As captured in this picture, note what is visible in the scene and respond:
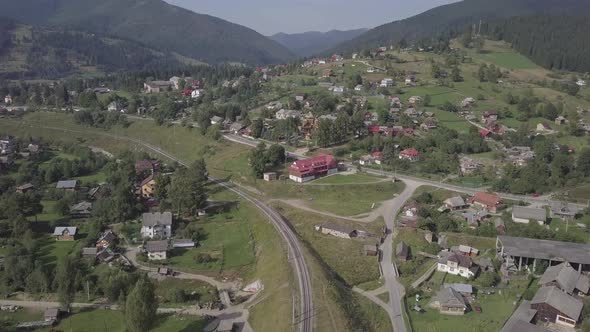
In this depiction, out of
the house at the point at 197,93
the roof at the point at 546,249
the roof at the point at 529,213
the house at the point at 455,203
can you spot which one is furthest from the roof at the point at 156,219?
the house at the point at 197,93

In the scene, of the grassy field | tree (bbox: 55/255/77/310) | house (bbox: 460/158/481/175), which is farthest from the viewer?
house (bbox: 460/158/481/175)

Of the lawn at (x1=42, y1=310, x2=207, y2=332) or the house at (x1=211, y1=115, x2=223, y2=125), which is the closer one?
the lawn at (x1=42, y1=310, x2=207, y2=332)

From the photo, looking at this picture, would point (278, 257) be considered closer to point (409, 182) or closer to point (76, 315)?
point (76, 315)

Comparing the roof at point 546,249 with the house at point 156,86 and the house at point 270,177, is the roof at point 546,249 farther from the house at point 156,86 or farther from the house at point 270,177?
the house at point 156,86

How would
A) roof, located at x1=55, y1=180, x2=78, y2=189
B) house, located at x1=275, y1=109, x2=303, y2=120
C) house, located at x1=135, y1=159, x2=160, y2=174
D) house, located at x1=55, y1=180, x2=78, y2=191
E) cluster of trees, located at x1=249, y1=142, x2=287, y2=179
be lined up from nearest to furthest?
cluster of trees, located at x1=249, y1=142, x2=287, y2=179
house, located at x1=55, y1=180, x2=78, y2=191
roof, located at x1=55, y1=180, x2=78, y2=189
house, located at x1=135, y1=159, x2=160, y2=174
house, located at x1=275, y1=109, x2=303, y2=120

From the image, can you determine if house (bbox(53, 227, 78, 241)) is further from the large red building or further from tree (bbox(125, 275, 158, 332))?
the large red building

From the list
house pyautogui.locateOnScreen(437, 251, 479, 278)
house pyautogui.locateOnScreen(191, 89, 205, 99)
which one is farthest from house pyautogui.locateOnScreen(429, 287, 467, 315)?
house pyautogui.locateOnScreen(191, 89, 205, 99)

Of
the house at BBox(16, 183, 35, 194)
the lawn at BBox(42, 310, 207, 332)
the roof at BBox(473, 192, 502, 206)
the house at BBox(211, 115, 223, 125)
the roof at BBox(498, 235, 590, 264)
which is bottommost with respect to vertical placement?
the lawn at BBox(42, 310, 207, 332)
